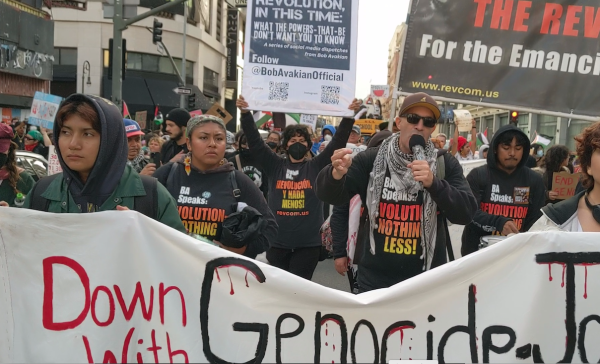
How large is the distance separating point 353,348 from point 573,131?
22090 mm

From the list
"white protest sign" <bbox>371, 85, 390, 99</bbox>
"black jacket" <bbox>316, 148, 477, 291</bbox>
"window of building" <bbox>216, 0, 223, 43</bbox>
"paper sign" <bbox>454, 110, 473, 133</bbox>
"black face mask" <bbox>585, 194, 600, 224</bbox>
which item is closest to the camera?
"black face mask" <bbox>585, 194, 600, 224</bbox>

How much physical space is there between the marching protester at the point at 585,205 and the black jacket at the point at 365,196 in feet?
1.39

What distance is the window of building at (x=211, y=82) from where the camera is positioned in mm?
43312

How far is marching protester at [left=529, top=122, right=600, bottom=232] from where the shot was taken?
117 inches

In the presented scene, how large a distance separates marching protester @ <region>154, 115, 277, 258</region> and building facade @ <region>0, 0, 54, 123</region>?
19745 mm

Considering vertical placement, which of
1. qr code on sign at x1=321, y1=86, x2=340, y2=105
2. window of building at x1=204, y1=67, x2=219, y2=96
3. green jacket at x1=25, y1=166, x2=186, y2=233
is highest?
window of building at x1=204, y1=67, x2=219, y2=96

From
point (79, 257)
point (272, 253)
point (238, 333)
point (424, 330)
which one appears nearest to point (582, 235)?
point (424, 330)

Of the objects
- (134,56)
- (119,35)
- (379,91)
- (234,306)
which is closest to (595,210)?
(234,306)

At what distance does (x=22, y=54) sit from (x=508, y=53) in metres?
22.4

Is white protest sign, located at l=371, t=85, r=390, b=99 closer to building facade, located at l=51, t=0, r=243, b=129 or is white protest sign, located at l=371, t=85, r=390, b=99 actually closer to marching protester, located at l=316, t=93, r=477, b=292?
building facade, located at l=51, t=0, r=243, b=129

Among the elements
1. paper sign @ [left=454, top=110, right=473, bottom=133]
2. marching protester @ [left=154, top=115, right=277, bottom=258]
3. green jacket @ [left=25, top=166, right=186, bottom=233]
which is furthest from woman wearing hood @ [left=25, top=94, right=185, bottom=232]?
paper sign @ [left=454, top=110, right=473, bottom=133]

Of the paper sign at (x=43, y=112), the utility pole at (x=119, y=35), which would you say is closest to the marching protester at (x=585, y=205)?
the paper sign at (x=43, y=112)

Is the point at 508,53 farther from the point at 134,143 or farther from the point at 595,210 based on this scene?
the point at 134,143

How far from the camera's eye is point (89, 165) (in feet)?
8.79
